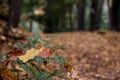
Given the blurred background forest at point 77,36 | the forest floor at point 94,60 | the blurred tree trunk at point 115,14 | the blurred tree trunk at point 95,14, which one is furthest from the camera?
the blurred tree trunk at point 95,14

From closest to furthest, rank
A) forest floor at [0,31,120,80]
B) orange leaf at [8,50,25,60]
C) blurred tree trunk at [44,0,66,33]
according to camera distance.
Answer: orange leaf at [8,50,25,60], forest floor at [0,31,120,80], blurred tree trunk at [44,0,66,33]

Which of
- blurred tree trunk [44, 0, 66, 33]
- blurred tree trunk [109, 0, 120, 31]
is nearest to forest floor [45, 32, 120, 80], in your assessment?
blurred tree trunk [109, 0, 120, 31]

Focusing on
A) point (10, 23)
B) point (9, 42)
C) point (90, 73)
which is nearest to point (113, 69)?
point (90, 73)

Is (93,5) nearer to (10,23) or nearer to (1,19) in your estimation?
(1,19)

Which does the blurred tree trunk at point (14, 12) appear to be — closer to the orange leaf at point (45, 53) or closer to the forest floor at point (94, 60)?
the forest floor at point (94, 60)

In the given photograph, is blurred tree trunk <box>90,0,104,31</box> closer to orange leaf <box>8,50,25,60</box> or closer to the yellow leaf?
orange leaf <box>8,50,25,60</box>

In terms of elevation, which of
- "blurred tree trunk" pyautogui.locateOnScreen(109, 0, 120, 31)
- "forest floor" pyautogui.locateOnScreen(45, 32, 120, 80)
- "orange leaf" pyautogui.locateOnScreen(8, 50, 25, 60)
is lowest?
"forest floor" pyautogui.locateOnScreen(45, 32, 120, 80)

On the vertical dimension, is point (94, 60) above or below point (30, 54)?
below

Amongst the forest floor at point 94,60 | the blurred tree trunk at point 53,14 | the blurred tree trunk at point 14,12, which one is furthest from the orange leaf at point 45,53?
the blurred tree trunk at point 53,14

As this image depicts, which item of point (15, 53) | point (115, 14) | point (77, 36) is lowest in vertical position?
point (77, 36)

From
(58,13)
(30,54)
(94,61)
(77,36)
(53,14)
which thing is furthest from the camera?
(58,13)

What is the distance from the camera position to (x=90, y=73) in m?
6.14

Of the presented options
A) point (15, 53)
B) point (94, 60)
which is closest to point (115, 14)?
point (94, 60)

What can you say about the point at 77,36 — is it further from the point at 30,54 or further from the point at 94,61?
the point at 30,54
